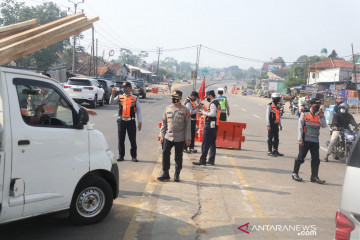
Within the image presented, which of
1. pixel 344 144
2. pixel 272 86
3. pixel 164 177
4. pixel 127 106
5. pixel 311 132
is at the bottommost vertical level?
pixel 164 177

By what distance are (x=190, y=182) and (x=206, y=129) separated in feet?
6.32

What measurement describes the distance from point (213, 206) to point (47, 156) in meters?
2.79

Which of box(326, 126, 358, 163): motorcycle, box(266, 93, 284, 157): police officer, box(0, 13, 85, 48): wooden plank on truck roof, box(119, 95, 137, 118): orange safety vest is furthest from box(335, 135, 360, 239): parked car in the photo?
box(266, 93, 284, 157): police officer

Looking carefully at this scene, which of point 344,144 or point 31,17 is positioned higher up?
point 31,17

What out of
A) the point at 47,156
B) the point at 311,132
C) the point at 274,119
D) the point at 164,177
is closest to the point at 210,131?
the point at 164,177

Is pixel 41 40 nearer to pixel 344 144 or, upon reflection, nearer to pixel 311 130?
pixel 311 130

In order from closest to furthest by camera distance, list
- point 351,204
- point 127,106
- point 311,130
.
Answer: point 351,204
point 311,130
point 127,106

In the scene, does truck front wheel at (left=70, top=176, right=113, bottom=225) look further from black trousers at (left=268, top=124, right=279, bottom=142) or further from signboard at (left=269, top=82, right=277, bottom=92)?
signboard at (left=269, top=82, right=277, bottom=92)

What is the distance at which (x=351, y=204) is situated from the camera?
292 centimetres

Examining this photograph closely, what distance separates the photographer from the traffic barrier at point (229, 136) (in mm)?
11727

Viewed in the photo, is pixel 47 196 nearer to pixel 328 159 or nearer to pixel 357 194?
pixel 357 194

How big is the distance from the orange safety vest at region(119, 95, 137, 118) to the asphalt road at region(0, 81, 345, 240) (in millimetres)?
1102

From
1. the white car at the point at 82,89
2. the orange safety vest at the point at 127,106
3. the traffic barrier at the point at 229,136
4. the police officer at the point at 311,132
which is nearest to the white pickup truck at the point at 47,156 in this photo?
the orange safety vest at the point at 127,106

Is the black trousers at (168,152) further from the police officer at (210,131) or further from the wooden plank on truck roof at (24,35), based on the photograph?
the wooden plank on truck roof at (24,35)
